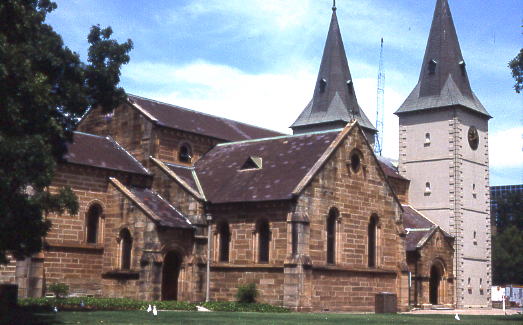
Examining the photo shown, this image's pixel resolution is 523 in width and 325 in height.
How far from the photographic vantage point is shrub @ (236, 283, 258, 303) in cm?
3872

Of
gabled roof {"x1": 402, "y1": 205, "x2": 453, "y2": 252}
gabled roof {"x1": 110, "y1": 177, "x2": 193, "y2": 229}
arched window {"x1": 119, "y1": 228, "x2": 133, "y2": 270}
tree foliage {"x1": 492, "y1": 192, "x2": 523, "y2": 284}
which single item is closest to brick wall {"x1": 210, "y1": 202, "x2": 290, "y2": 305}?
gabled roof {"x1": 110, "y1": 177, "x2": 193, "y2": 229}

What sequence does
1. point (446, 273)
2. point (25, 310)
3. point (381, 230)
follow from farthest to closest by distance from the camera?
point (446, 273), point (381, 230), point (25, 310)

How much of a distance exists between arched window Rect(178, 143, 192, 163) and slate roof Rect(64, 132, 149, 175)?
123 inches

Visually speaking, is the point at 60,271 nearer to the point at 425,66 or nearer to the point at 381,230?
the point at 381,230

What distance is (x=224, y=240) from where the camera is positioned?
4169cm

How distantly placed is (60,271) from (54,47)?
16.2 metres

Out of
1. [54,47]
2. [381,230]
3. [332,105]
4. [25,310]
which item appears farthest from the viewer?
[332,105]

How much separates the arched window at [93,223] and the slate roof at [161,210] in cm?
224

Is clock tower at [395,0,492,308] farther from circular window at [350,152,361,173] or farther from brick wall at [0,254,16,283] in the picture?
brick wall at [0,254,16,283]

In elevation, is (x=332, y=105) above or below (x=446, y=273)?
above

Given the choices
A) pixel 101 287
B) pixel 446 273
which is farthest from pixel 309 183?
pixel 446 273

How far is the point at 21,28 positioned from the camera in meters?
23.4

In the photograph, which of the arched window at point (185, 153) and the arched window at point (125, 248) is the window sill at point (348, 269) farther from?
the arched window at point (185, 153)

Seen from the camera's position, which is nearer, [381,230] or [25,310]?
[25,310]
